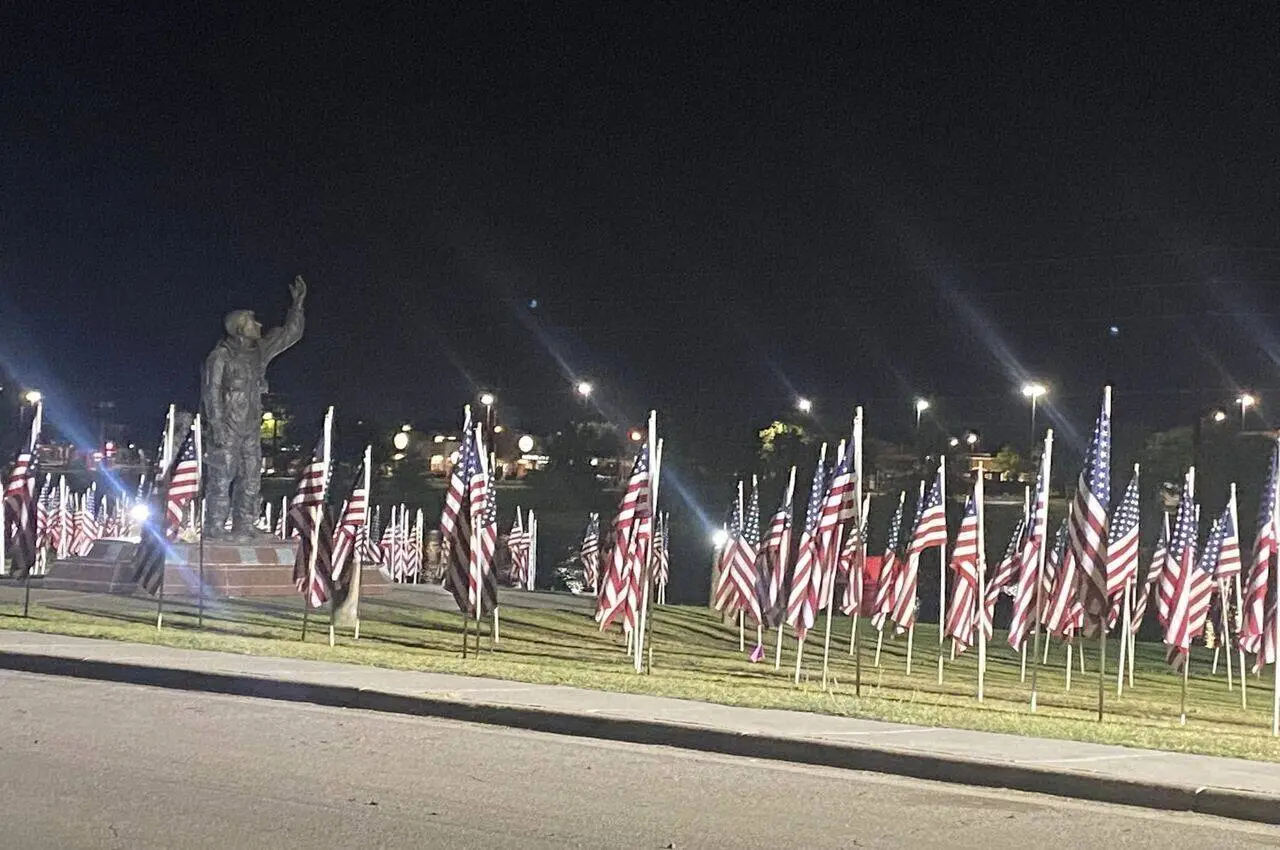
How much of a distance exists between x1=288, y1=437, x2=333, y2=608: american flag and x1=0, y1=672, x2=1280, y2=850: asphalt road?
34.8 ft

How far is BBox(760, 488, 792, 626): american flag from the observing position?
23.9 m

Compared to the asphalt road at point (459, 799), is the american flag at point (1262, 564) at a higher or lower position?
higher

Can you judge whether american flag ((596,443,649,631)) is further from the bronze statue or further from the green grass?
the bronze statue

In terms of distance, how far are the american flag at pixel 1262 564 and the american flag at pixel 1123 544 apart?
52.6 inches

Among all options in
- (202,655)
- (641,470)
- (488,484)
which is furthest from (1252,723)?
(202,655)

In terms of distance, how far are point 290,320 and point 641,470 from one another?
47.1 feet

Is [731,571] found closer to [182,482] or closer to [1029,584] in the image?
[1029,584]

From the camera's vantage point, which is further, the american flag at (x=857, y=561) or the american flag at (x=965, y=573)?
the american flag at (x=965, y=573)

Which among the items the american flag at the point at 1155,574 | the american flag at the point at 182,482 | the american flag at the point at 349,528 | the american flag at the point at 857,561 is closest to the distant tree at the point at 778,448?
the american flag at the point at 1155,574

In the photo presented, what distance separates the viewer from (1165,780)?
10.5 meters

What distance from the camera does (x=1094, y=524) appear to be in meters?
16.1

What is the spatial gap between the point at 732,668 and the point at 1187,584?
20.0 feet

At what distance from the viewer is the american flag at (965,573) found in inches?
872

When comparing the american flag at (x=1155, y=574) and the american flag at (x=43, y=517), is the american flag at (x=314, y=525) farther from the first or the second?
the american flag at (x=43, y=517)
